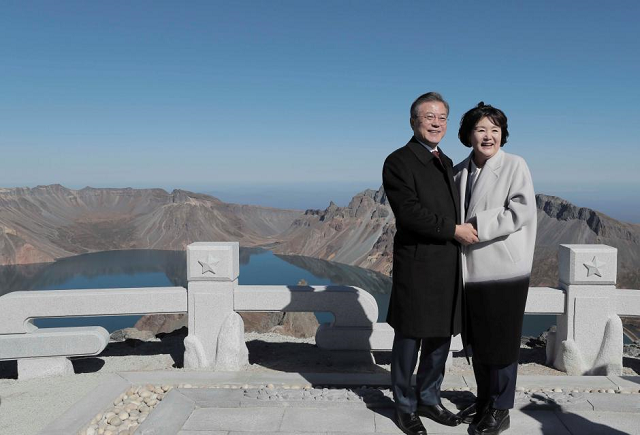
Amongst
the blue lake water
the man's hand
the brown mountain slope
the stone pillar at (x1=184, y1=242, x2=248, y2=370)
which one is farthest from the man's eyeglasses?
the brown mountain slope

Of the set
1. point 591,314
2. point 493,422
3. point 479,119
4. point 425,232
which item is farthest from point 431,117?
point 591,314

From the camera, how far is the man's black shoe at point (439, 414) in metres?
3.72

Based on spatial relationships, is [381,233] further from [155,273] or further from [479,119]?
[479,119]

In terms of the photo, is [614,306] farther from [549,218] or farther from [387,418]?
[549,218]

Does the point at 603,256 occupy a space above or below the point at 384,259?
above

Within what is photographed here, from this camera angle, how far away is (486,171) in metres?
3.38

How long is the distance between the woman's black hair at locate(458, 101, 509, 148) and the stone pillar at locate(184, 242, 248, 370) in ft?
9.85

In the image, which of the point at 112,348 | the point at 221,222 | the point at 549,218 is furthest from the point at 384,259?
the point at 112,348

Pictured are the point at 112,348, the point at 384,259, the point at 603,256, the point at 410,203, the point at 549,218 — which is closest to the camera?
the point at 410,203

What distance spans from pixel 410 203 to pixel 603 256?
10.7 ft

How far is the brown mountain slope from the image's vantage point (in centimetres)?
13238

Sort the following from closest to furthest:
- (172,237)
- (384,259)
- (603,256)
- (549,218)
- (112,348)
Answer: (603,256)
(112,348)
(384,259)
(549,218)
(172,237)

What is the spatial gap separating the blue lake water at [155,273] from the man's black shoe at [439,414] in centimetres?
7488

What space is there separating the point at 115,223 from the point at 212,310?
16577 cm
